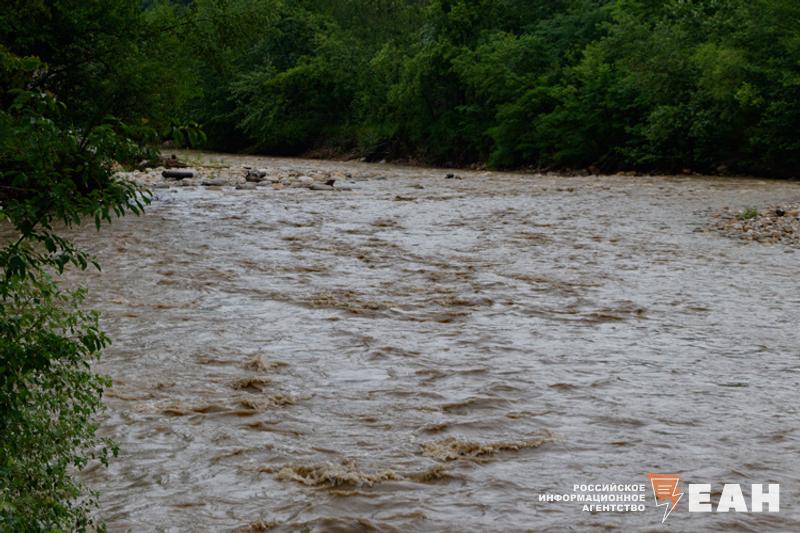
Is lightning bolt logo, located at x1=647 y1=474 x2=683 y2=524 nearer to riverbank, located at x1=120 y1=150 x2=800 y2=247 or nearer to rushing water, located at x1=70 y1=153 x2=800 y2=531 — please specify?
rushing water, located at x1=70 y1=153 x2=800 y2=531

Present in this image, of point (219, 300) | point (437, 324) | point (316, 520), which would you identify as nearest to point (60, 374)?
point (316, 520)

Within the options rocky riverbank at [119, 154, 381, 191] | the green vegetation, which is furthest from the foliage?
rocky riverbank at [119, 154, 381, 191]

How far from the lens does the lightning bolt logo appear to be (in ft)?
15.2

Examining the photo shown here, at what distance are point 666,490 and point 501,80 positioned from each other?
116ft

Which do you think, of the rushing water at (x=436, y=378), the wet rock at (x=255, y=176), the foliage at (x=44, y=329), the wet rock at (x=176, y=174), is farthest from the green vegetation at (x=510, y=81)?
the foliage at (x=44, y=329)

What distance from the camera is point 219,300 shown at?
9992 millimetres

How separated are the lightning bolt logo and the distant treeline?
15.6 m

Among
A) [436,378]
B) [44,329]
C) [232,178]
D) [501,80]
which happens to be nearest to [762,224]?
[436,378]

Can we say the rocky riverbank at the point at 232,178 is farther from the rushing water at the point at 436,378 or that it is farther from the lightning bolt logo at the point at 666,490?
the lightning bolt logo at the point at 666,490

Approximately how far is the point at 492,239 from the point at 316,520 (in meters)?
11.2

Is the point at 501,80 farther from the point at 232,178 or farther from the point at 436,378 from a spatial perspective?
the point at 436,378

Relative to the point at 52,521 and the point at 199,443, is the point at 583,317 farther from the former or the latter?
the point at 52,521

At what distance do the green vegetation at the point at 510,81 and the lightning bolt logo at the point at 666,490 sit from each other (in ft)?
54.5

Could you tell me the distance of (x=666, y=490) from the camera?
4.82 metres
